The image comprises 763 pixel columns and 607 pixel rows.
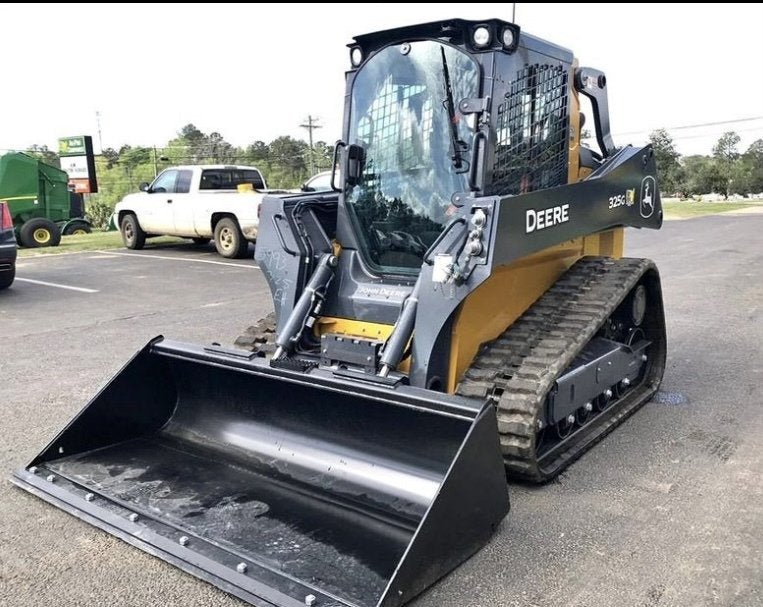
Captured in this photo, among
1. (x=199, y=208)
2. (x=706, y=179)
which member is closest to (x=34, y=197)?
(x=199, y=208)

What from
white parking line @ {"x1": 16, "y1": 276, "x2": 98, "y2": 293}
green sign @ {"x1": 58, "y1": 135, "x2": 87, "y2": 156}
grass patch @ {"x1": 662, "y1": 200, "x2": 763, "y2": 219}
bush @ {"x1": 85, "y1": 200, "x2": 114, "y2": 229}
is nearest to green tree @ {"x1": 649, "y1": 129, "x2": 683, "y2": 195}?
grass patch @ {"x1": 662, "y1": 200, "x2": 763, "y2": 219}

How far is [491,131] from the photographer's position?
4.21 m

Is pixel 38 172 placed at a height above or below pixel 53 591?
above

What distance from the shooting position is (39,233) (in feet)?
59.0

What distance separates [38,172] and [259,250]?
53.3 ft

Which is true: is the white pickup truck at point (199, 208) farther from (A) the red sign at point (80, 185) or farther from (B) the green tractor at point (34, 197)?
(A) the red sign at point (80, 185)

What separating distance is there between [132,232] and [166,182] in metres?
1.52

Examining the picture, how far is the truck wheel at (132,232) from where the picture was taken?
16.5 m

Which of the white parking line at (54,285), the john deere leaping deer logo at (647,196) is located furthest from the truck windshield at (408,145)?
the white parking line at (54,285)

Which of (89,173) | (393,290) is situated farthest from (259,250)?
(89,173)

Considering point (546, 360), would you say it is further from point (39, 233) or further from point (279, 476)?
point (39, 233)

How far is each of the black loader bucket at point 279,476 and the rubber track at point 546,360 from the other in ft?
1.52

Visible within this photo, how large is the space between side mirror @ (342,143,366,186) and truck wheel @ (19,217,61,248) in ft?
49.8

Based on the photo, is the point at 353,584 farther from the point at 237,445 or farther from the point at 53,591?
the point at 237,445
